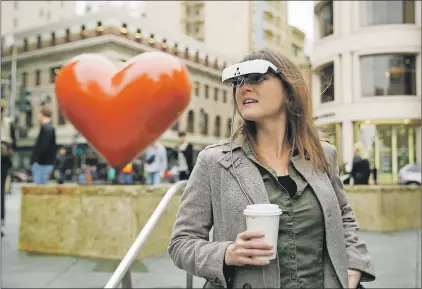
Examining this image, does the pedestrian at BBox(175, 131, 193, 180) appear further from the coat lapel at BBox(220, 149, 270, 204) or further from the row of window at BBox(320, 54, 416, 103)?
the row of window at BBox(320, 54, 416, 103)

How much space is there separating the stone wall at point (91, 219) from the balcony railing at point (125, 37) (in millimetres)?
26290

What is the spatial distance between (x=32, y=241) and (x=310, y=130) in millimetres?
4685

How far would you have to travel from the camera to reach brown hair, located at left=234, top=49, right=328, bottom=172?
1521mm

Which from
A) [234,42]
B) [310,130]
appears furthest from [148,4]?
[310,130]

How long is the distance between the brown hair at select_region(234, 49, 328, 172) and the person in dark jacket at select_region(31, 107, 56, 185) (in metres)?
5.70

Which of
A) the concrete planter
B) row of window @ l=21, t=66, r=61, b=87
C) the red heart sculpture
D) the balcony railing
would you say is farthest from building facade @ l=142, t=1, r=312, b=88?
the red heart sculpture

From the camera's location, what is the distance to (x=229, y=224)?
1398 millimetres

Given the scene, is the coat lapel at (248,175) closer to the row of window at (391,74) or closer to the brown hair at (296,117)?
the brown hair at (296,117)

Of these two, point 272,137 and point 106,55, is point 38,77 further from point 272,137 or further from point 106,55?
point 272,137

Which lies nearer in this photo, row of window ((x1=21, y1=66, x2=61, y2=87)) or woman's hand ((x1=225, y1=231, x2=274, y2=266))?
woman's hand ((x1=225, y1=231, x2=274, y2=266))

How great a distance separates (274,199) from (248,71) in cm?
39

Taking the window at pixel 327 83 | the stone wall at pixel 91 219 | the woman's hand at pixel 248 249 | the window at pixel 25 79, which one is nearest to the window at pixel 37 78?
the window at pixel 25 79

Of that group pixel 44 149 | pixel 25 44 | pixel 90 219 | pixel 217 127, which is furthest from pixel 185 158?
pixel 217 127

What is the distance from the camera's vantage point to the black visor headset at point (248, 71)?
1.45 metres
